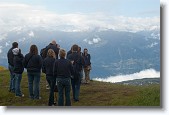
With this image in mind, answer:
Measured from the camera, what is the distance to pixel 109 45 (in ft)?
61.3

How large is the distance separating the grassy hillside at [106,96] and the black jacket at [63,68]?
1.40 m

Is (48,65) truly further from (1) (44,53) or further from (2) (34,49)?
(1) (44,53)

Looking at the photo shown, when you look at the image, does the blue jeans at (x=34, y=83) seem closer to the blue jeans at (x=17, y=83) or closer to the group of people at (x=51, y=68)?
the group of people at (x=51, y=68)

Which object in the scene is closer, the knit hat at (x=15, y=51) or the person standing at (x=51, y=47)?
the knit hat at (x=15, y=51)

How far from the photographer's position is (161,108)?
55.0 ft

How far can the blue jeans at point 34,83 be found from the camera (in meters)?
18.2

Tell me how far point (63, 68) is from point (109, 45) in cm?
253

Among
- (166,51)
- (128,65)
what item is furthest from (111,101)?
(166,51)

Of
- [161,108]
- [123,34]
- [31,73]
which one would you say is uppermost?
[123,34]

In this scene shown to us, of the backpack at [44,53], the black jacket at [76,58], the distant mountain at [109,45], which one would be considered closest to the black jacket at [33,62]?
the distant mountain at [109,45]

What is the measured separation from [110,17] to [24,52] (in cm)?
313

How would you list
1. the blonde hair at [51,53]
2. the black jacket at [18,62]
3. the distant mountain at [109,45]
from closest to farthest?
the distant mountain at [109,45] → the blonde hair at [51,53] → the black jacket at [18,62]

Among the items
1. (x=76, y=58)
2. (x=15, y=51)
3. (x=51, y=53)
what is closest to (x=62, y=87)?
(x=51, y=53)

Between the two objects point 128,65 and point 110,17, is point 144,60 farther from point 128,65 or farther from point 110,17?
point 110,17
